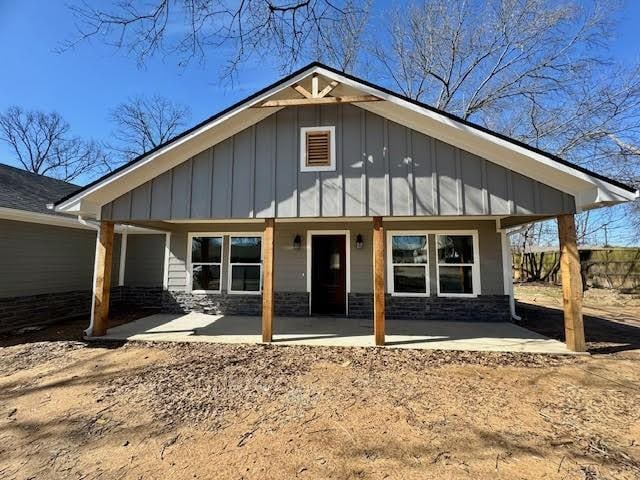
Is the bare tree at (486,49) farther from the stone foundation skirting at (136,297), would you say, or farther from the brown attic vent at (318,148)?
the stone foundation skirting at (136,297)

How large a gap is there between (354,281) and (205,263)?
4.14m

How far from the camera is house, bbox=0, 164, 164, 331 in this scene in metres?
6.62

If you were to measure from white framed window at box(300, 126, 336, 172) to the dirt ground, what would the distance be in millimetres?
3321

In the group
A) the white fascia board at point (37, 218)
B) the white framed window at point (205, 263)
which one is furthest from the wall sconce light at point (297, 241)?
the white fascia board at point (37, 218)

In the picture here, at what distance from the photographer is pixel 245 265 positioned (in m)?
8.64

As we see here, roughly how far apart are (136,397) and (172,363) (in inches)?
46.7

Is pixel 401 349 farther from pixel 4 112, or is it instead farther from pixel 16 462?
pixel 4 112

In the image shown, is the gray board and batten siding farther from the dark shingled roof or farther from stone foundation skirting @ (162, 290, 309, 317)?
stone foundation skirting @ (162, 290, 309, 317)

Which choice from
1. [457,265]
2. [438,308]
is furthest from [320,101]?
[438,308]

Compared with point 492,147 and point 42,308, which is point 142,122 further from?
point 492,147

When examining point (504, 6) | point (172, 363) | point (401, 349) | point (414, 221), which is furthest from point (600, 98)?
point (172, 363)

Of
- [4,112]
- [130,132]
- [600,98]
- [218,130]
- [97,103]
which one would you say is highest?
[4,112]

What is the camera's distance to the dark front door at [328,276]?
862cm

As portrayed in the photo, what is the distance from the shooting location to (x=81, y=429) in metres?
2.98
